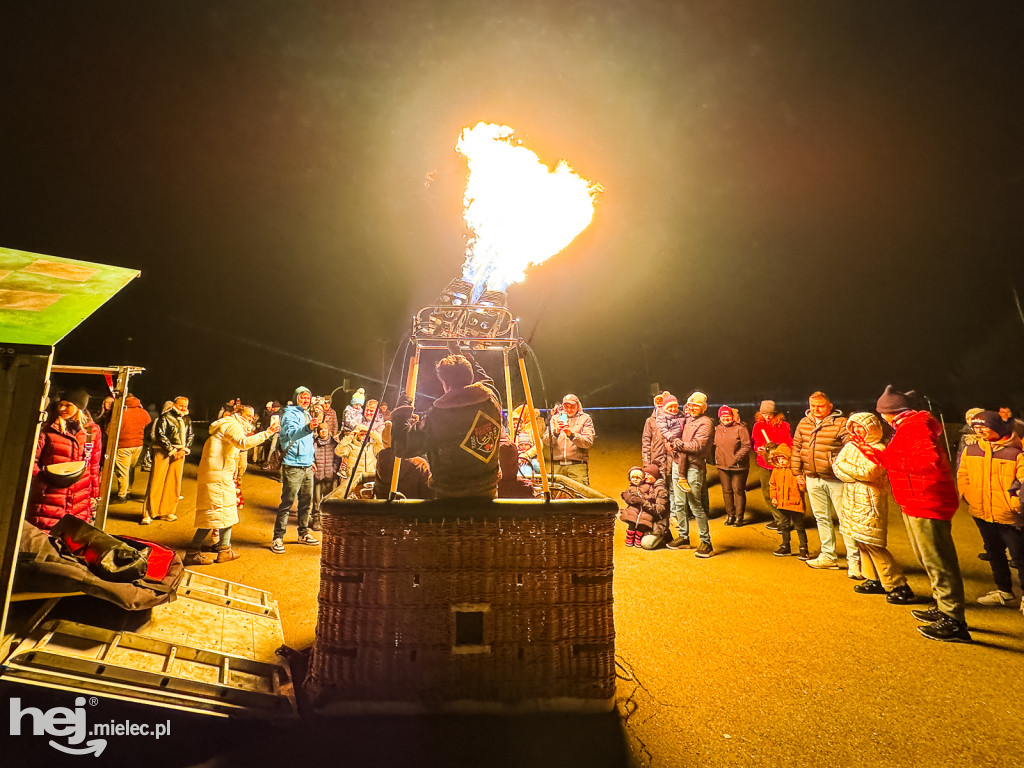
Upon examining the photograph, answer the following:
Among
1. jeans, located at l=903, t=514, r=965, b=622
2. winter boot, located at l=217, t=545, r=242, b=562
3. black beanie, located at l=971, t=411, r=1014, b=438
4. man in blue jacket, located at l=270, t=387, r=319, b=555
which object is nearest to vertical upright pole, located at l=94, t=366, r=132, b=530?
winter boot, located at l=217, t=545, r=242, b=562

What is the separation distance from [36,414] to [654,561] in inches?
253

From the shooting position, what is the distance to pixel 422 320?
3793 millimetres

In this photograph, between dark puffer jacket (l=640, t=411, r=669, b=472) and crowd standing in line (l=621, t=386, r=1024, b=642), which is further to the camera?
dark puffer jacket (l=640, t=411, r=669, b=472)

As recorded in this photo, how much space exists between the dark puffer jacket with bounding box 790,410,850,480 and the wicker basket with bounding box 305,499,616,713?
15.3 ft

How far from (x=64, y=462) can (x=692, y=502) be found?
7.63 metres

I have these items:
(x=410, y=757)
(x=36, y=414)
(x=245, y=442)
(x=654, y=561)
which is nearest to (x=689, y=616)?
(x=654, y=561)

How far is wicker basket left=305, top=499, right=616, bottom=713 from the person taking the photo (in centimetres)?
274

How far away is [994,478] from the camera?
487cm

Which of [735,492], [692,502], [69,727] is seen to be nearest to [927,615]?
[692,502]

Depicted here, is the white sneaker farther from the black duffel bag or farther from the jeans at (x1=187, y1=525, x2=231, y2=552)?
the jeans at (x1=187, y1=525, x2=231, y2=552)

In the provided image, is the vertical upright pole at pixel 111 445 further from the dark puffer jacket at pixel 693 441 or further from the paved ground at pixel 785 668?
the dark puffer jacket at pixel 693 441

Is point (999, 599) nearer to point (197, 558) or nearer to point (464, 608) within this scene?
point (464, 608)

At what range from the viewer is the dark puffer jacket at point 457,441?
309 centimetres

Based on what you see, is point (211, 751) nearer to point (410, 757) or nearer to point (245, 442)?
point (410, 757)
